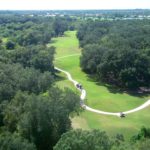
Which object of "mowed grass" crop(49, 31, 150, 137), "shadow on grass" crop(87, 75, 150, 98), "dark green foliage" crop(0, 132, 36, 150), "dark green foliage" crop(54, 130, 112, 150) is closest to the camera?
"dark green foliage" crop(54, 130, 112, 150)

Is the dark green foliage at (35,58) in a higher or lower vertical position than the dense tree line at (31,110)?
lower

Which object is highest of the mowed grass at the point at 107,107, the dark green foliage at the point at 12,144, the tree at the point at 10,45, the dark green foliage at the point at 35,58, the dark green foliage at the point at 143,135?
the dark green foliage at the point at 12,144

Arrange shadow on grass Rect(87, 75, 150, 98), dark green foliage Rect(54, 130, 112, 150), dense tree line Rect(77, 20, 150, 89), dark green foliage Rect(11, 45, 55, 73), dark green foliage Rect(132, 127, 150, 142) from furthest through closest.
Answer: dark green foliage Rect(11, 45, 55, 73), dense tree line Rect(77, 20, 150, 89), shadow on grass Rect(87, 75, 150, 98), dark green foliage Rect(132, 127, 150, 142), dark green foliage Rect(54, 130, 112, 150)

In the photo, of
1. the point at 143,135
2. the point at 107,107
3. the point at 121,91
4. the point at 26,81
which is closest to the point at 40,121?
the point at 143,135

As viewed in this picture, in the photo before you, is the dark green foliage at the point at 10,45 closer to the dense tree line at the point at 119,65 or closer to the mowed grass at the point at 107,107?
the mowed grass at the point at 107,107

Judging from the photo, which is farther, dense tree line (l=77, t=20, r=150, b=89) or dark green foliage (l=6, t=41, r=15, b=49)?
dark green foliage (l=6, t=41, r=15, b=49)

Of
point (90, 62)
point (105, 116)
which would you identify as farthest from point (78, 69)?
point (105, 116)

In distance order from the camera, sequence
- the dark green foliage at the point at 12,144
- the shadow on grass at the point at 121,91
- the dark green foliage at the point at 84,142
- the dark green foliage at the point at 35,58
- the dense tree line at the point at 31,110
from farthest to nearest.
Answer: the dark green foliage at the point at 35,58
the shadow on grass at the point at 121,91
the dense tree line at the point at 31,110
the dark green foliage at the point at 12,144
the dark green foliage at the point at 84,142

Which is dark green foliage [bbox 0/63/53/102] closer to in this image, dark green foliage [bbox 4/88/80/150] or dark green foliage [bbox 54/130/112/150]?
dark green foliage [bbox 4/88/80/150]

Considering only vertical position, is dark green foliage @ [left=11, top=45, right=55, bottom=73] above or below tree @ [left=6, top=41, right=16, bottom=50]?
above

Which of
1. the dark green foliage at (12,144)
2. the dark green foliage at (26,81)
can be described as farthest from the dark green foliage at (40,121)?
the dark green foliage at (26,81)

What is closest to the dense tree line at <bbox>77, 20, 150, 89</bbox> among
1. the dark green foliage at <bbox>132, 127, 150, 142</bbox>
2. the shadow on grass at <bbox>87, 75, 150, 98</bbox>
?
the shadow on grass at <bbox>87, 75, 150, 98</bbox>

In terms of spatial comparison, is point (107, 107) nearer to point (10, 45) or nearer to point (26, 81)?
point (26, 81)

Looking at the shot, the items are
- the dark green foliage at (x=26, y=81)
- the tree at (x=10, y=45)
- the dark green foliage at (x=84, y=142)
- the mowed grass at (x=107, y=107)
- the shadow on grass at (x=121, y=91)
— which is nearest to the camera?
the dark green foliage at (x=84, y=142)
